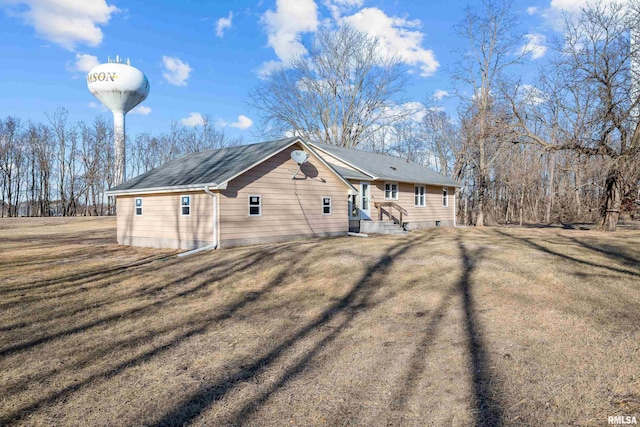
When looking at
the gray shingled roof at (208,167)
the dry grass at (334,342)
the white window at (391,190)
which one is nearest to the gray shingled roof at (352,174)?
the white window at (391,190)

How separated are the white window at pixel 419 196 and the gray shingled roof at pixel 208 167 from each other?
33.3 ft

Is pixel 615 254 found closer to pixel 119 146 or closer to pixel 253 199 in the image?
pixel 253 199

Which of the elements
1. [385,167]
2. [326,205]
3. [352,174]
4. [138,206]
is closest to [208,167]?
[138,206]

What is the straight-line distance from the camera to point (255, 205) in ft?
49.1

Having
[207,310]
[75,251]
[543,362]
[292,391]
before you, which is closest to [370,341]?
[292,391]

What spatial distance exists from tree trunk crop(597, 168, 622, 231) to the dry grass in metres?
8.00

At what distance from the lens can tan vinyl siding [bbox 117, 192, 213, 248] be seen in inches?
561

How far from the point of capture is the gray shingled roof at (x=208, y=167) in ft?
47.3

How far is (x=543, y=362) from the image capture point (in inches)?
178

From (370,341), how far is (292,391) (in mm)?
1720

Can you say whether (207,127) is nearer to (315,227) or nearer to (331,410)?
(315,227)

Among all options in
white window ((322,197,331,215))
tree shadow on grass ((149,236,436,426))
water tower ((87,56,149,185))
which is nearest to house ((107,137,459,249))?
white window ((322,197,331,215))

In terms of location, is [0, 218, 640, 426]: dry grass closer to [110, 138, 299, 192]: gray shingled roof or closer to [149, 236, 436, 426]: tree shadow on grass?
[149, 236, 436, 426]: tree shadow on grass

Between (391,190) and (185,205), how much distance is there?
37.4ft
